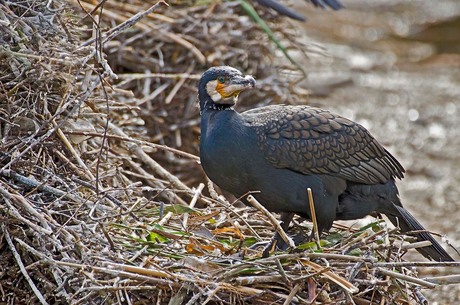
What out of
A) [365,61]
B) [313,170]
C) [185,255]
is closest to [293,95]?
[313,170]

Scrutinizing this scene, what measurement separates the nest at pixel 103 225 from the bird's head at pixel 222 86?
37 centimetres

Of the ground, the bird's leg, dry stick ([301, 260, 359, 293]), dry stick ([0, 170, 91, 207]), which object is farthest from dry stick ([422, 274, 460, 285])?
the ground

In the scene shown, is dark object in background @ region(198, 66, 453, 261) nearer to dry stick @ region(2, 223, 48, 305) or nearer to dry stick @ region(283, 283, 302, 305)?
dry stick @ region(283, 283, 302, 305)

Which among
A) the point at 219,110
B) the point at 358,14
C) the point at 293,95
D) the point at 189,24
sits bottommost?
the point at 358,14

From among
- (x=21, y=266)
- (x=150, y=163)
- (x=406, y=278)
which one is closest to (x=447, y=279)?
(x=406, y=278)

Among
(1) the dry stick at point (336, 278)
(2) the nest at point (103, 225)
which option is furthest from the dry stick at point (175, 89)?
(1) the dry stick at point (336, 278)

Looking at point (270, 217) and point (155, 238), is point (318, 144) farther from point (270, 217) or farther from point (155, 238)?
point (155, 238)

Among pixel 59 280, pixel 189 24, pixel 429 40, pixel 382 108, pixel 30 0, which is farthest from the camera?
pixel 429 40

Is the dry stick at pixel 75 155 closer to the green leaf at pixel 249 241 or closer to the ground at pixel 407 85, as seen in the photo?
the green leaf at pixel 249 241

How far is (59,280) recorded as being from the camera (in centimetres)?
406

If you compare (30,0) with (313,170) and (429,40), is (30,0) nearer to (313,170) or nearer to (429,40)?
(313,170)

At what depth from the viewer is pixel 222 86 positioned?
4434mm

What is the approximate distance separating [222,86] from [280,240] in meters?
0.66

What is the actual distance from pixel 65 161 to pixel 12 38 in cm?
57
